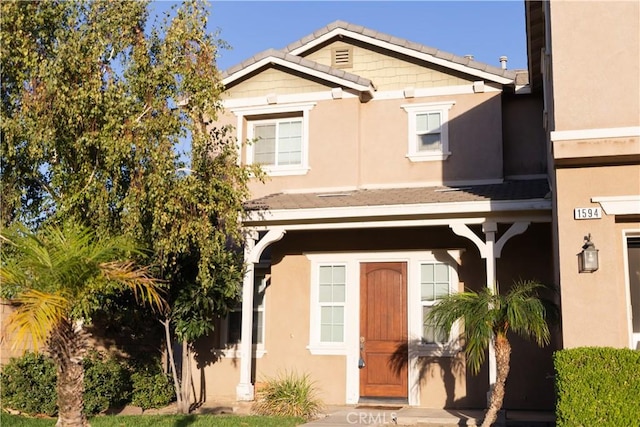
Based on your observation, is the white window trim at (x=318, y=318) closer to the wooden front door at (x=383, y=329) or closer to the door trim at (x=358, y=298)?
the door trim at (x=358, y=298)

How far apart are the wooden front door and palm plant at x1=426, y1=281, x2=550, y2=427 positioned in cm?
328

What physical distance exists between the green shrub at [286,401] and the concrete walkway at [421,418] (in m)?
0.30

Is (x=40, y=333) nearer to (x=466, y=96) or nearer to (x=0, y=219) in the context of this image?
(x=0, y=219)

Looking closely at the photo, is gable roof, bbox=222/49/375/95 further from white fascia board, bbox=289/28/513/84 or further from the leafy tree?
the leafy tree

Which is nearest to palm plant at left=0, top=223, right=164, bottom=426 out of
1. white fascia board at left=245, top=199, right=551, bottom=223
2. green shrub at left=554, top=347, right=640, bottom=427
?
green shrub at left=554, top=347, right=640, bottom=427

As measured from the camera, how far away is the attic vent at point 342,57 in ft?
49.6

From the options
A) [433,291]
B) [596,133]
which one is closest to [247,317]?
[433,291]

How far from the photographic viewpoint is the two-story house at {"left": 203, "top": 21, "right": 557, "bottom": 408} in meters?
12.2

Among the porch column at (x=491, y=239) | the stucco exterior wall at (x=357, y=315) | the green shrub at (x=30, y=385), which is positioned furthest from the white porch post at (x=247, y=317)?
the porch column at (x=491, y=239)

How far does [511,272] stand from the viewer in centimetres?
1245

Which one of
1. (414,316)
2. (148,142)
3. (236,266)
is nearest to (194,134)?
(148,142)

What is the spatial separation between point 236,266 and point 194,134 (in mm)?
2677

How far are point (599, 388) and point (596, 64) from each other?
385cm

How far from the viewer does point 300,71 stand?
47.8ft
